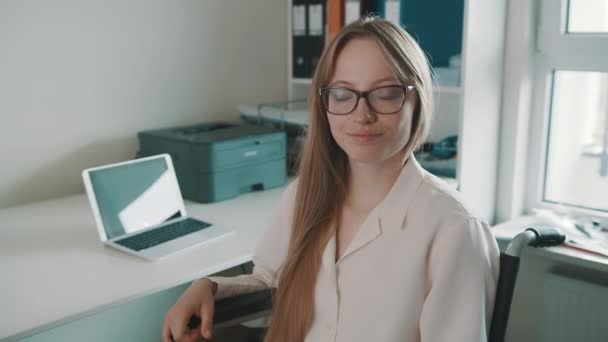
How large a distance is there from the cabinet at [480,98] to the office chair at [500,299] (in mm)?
871

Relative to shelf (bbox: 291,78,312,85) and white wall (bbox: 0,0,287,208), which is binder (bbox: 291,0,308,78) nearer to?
shelf (bbox: 291,78,312,85)

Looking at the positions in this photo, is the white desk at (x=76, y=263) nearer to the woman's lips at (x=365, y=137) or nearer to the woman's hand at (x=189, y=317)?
the woman's hand at (x=189, y=317)

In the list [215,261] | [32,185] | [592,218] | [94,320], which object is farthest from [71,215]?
[592,218]

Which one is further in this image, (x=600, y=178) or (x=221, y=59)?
(x=221, y=59)

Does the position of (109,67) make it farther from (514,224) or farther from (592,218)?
(592,218)

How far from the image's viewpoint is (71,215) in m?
1.83

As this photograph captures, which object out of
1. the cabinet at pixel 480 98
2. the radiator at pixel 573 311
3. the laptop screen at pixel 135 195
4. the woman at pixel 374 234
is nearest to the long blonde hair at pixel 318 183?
the woman at pixel 374 234

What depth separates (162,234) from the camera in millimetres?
→ 1639

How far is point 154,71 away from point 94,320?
2.86 ft

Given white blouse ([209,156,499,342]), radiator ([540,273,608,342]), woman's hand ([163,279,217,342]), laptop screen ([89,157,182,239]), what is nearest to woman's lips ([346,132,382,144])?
white blouse ([209,156,499,342])

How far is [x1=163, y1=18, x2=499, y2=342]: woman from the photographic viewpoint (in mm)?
1024

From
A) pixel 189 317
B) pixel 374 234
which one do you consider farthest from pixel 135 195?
pixel 374 234

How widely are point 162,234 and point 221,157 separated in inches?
14.9

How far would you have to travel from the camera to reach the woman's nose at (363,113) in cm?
105
